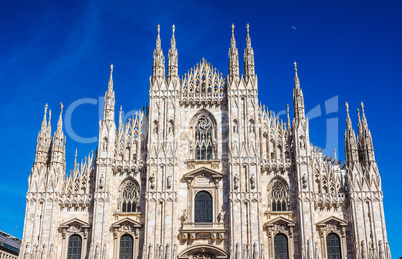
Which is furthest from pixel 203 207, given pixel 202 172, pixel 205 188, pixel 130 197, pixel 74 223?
pixel 74 223

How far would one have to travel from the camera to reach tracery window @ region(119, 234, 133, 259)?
129ft

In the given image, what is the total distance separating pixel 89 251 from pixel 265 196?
14176 mm

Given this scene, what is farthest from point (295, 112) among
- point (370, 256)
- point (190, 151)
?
point (370, 256)

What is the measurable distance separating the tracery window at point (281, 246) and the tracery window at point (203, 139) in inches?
331

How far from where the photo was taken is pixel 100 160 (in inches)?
1619

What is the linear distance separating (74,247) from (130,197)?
5.73 m

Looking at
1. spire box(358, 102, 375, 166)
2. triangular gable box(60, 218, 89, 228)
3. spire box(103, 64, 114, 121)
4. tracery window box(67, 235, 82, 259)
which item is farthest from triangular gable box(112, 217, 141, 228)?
spire box(358, 102, 375, 166)

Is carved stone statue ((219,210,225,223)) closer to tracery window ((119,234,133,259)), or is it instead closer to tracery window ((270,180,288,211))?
tracery window ((270,180,288,211))

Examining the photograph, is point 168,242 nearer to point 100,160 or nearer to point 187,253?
point 187,253

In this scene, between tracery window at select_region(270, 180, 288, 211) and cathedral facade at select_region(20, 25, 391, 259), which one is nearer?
cathedral facade at select_region(20, 25, 391, 259)

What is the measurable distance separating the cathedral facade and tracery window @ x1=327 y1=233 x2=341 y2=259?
102 mm

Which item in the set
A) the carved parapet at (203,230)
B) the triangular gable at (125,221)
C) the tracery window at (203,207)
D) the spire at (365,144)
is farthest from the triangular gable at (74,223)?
the spire at (365,144)

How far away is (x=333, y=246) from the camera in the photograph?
38844 millimetres

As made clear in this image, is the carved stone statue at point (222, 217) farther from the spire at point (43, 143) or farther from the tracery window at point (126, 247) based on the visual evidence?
the spire at point (43, 143)
